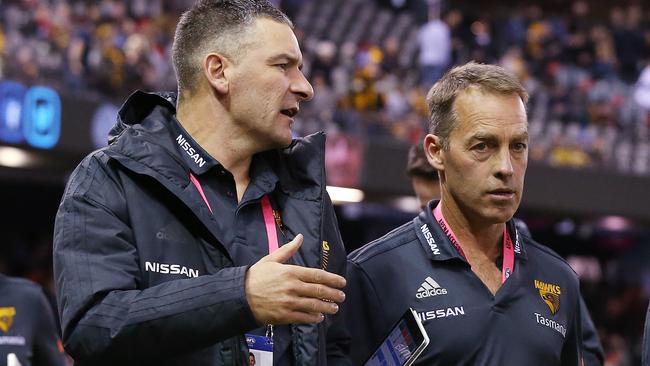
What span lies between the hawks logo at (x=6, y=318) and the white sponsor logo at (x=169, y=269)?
246cm

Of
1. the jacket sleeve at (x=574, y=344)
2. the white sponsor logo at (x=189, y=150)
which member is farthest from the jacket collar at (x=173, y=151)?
the jacket sleeve at (x=574, y=344)

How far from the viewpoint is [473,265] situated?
12.1 ft

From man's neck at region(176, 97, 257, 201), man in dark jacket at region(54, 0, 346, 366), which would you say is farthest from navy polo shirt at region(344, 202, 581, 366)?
man's neck at region(176, 97, 257, 201)

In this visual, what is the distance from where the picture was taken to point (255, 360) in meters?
2.98

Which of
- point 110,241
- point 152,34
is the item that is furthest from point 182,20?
point 152,34

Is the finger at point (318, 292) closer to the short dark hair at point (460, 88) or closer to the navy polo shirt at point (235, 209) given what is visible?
the navy polo shirt at point (235, 209)

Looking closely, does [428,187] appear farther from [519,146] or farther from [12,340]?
[12,340]

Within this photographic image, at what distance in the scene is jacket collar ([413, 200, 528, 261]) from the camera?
3.65 metres

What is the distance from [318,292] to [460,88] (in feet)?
4.27

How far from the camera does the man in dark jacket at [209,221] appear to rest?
270 centimetres

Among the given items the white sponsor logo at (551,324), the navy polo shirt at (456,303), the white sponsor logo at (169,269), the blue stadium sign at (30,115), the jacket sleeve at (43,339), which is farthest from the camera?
the blue stadium sign at (30,115)

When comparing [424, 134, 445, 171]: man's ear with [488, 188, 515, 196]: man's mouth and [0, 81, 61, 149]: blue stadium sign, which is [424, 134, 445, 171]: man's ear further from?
[0, 81, 61, 149]: blue stadium sign

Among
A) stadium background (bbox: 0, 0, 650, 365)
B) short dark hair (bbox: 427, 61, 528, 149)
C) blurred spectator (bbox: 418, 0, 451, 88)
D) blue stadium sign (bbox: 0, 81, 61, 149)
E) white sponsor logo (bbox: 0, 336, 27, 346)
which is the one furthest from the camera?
blurred spectator (bbox: 418, 0, 451, 88)

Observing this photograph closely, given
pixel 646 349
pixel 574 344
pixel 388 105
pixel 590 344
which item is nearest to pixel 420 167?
pixel 590 344
